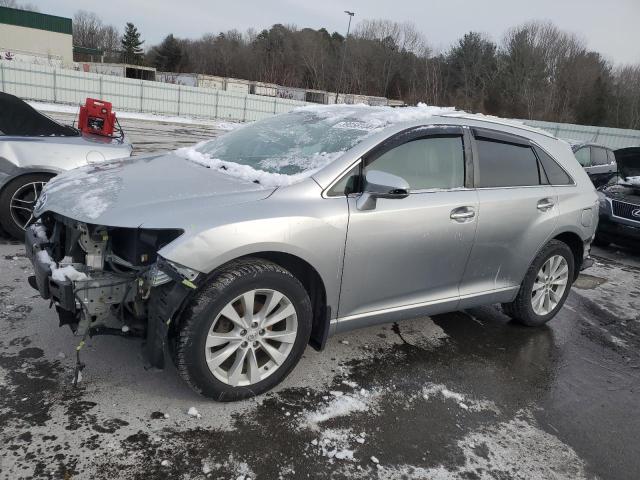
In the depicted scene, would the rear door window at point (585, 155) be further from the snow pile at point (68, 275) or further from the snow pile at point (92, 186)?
the snow pile at point (68, 275)

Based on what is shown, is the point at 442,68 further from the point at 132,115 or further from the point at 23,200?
the point at 23,200

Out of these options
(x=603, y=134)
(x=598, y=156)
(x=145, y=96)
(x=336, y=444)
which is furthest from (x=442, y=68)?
(x=336, y=444)

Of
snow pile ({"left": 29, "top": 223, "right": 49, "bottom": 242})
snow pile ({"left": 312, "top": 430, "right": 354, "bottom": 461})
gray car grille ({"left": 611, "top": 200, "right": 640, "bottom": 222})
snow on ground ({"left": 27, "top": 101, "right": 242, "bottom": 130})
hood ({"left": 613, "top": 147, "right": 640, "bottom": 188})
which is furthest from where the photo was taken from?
snow on ground ({"left": 27, "top": 101, "right": 242, "bottom": 130})

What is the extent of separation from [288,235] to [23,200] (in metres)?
3.62

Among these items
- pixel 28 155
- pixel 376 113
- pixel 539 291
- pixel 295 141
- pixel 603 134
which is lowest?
pixel 539 291

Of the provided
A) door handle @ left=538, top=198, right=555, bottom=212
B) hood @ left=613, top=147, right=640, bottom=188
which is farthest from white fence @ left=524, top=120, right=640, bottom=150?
door handle @ left=538, top=198, right=555, bottom=212

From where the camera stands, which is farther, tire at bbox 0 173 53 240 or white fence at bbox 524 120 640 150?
white fence at bbox 524 120 640 150

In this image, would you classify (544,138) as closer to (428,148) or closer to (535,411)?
(428,148)

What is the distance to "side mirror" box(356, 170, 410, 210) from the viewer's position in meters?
2.99

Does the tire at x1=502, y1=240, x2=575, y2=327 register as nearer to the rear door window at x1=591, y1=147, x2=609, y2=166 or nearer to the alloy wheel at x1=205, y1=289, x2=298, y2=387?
the alloy wheel at x1=205, y1=289, x2=298, y2=387

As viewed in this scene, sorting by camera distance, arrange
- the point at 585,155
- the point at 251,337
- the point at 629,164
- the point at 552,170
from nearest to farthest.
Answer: the point at 251,337, the point at 552,170, the point at 629,164, the point at 585,155

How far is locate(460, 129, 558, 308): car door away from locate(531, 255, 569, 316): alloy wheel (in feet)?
0.97

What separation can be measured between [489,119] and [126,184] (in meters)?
2.79

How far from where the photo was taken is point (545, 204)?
421 centimetres
